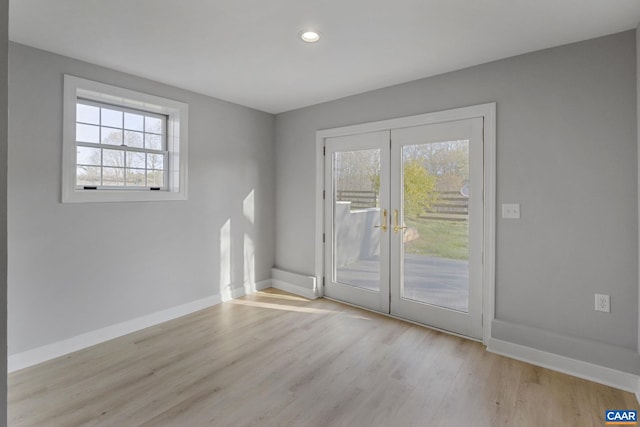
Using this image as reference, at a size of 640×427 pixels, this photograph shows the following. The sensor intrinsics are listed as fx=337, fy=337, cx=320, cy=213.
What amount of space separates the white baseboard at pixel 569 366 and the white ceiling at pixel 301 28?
2391mm

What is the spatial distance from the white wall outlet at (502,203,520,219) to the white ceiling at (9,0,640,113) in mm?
1243

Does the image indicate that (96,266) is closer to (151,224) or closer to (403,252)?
(151,224)

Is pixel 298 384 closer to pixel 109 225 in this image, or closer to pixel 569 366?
pixel 569 366

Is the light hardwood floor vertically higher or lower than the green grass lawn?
lower

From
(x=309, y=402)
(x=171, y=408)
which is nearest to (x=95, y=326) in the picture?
(x=171, y=408)

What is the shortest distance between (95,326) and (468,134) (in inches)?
150

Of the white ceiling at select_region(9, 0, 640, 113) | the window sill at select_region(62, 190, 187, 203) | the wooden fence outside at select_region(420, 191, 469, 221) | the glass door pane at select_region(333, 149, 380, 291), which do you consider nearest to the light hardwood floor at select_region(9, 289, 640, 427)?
the glass door pane at select_region(333, 149, 380, 291)

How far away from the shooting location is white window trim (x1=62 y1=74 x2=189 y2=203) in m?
2.83

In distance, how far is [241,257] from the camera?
4.40m

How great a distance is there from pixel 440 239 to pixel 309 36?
7.08ft

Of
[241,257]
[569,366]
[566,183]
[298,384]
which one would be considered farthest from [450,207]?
[241,257]

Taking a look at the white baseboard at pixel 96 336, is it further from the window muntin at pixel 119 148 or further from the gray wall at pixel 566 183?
the gray wall at pixel 566 183

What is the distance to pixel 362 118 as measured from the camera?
3.84m

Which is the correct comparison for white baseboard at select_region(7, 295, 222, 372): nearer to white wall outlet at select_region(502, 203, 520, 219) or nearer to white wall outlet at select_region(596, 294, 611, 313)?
white wall outlet at select_region(502, 203, 520, 219)
